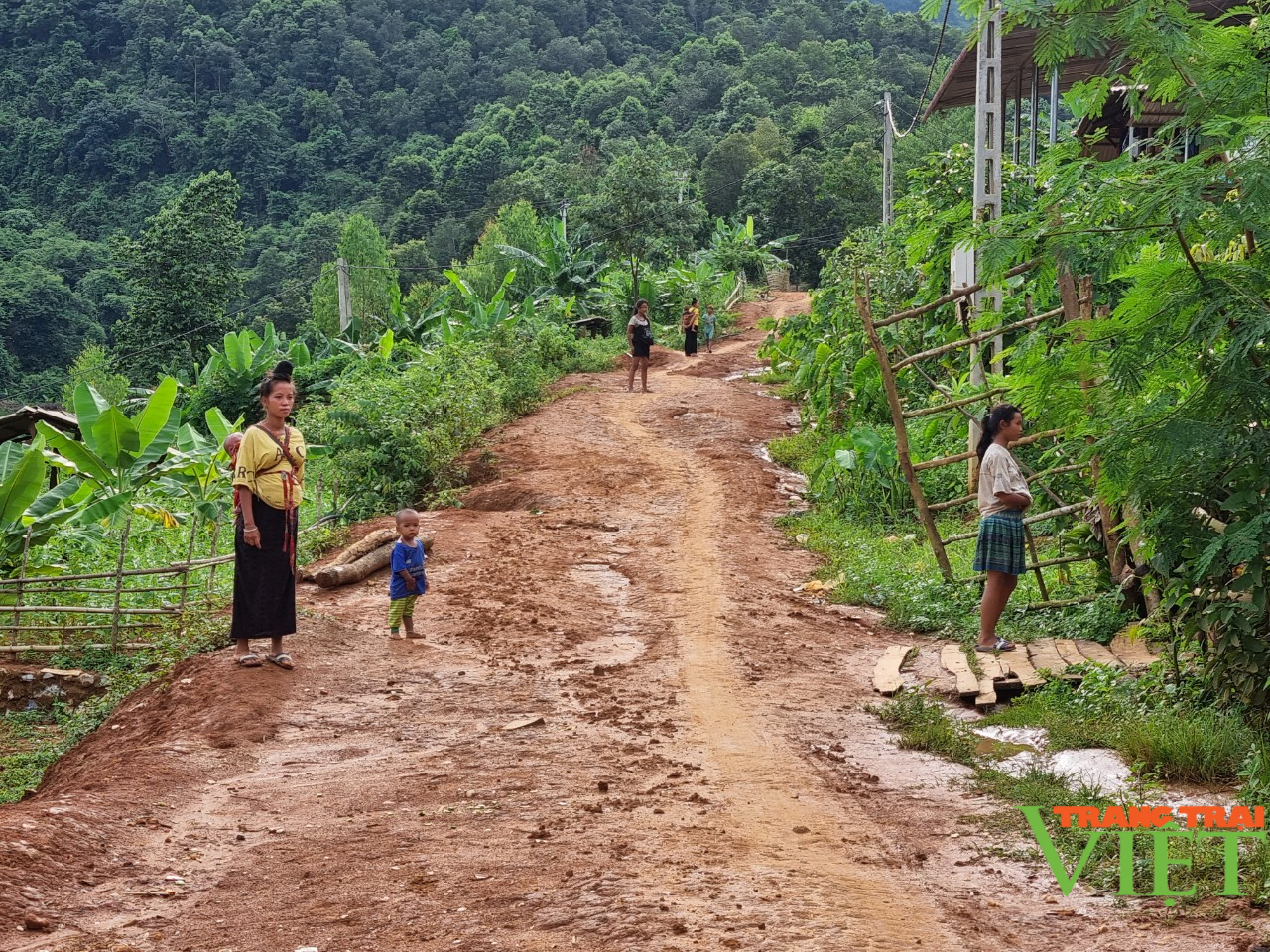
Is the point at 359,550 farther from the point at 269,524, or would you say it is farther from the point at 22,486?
the point at 269,524

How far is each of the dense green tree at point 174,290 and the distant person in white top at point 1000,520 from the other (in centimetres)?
3078

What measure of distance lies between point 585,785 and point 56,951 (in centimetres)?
231

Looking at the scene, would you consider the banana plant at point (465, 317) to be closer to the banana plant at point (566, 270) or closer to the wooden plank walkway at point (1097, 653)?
the banana plant at point (566, 270)

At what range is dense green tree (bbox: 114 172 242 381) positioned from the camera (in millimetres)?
34625

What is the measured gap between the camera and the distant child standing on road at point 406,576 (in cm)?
833

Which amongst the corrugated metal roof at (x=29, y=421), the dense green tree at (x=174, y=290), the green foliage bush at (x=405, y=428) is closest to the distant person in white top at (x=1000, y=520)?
the green foliage bush at (x=405, y=428)

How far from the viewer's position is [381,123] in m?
67.8

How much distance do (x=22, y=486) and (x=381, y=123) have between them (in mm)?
61507

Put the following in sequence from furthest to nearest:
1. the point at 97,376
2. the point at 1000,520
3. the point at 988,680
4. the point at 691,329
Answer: the point at 97,376
the point at 691,329
the point at 1000,520
the point at 988,680

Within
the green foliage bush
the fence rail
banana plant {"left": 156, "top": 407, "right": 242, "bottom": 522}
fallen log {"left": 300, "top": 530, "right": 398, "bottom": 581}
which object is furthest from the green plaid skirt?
the green foliage bush

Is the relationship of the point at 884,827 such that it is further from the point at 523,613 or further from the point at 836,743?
the point at 523,613

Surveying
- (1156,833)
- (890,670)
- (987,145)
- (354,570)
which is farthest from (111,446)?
(1156,833)

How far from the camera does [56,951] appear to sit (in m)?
3.90

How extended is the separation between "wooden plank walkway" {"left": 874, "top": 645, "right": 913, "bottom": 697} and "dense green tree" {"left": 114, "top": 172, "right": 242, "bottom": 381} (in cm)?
3019
